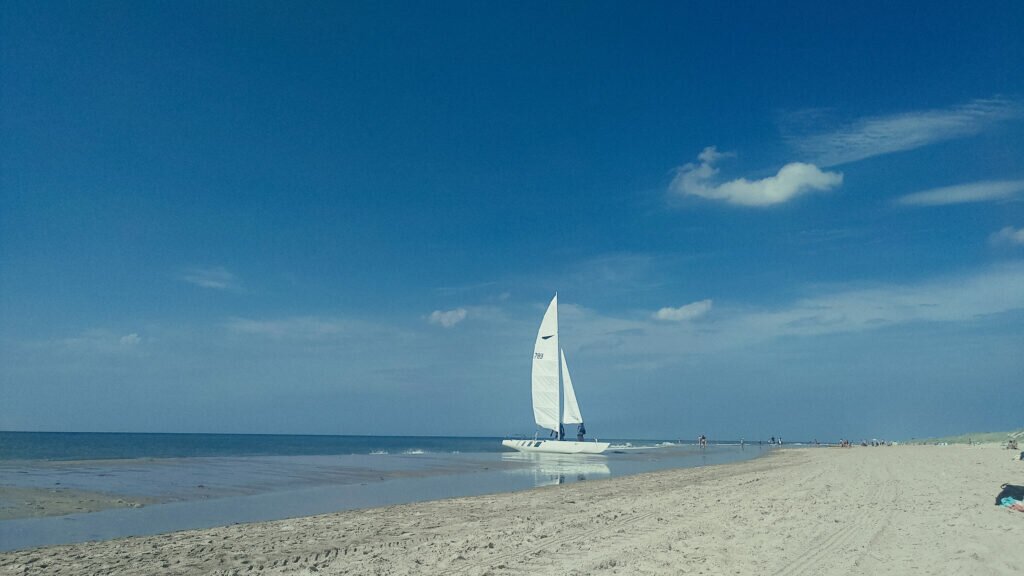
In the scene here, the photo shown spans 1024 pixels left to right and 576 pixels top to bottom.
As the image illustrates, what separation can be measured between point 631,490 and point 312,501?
9.09 metres

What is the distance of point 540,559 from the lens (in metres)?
9.16

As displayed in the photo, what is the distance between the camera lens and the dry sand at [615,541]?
338 inches

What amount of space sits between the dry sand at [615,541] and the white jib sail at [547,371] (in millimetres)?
37651

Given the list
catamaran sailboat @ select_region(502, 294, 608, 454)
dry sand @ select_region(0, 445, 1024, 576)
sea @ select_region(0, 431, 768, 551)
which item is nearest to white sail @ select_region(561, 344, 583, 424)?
catamaran sailboat @ select_region(502, 294, 608, 454)

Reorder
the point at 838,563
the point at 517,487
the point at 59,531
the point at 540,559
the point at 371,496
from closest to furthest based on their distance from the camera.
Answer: the point at 838,563 < the point at 540,559 < the point at 59,531 < the point at 371,496 < the point at 517,487

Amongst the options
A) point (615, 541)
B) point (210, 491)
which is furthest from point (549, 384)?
point (615, 541)

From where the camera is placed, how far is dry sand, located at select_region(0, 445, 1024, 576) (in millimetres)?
8578

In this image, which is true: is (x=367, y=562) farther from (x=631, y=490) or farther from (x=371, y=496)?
(x=631, y=490)

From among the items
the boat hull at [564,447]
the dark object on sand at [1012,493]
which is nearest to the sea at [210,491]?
the dark object on sand at [1012,493]

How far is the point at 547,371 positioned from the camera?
53688 millimetres

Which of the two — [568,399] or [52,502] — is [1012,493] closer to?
[52,502]

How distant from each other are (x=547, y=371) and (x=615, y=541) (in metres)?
43.5

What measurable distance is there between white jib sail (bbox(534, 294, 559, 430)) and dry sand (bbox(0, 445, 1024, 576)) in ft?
124

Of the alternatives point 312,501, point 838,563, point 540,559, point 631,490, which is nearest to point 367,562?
point 540,559
